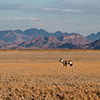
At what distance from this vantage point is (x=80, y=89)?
52.7 feet

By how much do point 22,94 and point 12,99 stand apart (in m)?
0.97

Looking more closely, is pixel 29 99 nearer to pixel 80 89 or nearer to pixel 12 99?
pixel 12 99

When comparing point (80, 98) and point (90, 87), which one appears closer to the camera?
point (80, 98)

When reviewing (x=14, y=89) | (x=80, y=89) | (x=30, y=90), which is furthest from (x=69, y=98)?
(x=14, y=89)

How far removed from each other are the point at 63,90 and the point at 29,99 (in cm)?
251

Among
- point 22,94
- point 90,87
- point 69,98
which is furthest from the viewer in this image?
point 90,87

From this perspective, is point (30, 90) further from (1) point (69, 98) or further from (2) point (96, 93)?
(2) point (96, 93)

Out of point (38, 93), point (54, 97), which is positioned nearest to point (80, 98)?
point (54, 97)

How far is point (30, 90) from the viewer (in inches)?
636

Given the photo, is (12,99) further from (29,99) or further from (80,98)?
(80,98)

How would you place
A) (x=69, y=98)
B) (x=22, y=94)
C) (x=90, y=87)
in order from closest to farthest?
(x=69, y=98) < (x=22, y=94) < (x=90, y=87)

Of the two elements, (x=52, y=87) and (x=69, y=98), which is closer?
(x=69, y=98)

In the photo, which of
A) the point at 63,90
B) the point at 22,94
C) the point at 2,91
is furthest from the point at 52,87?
the point at 2,91

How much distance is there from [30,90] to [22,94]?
36.7 inches
